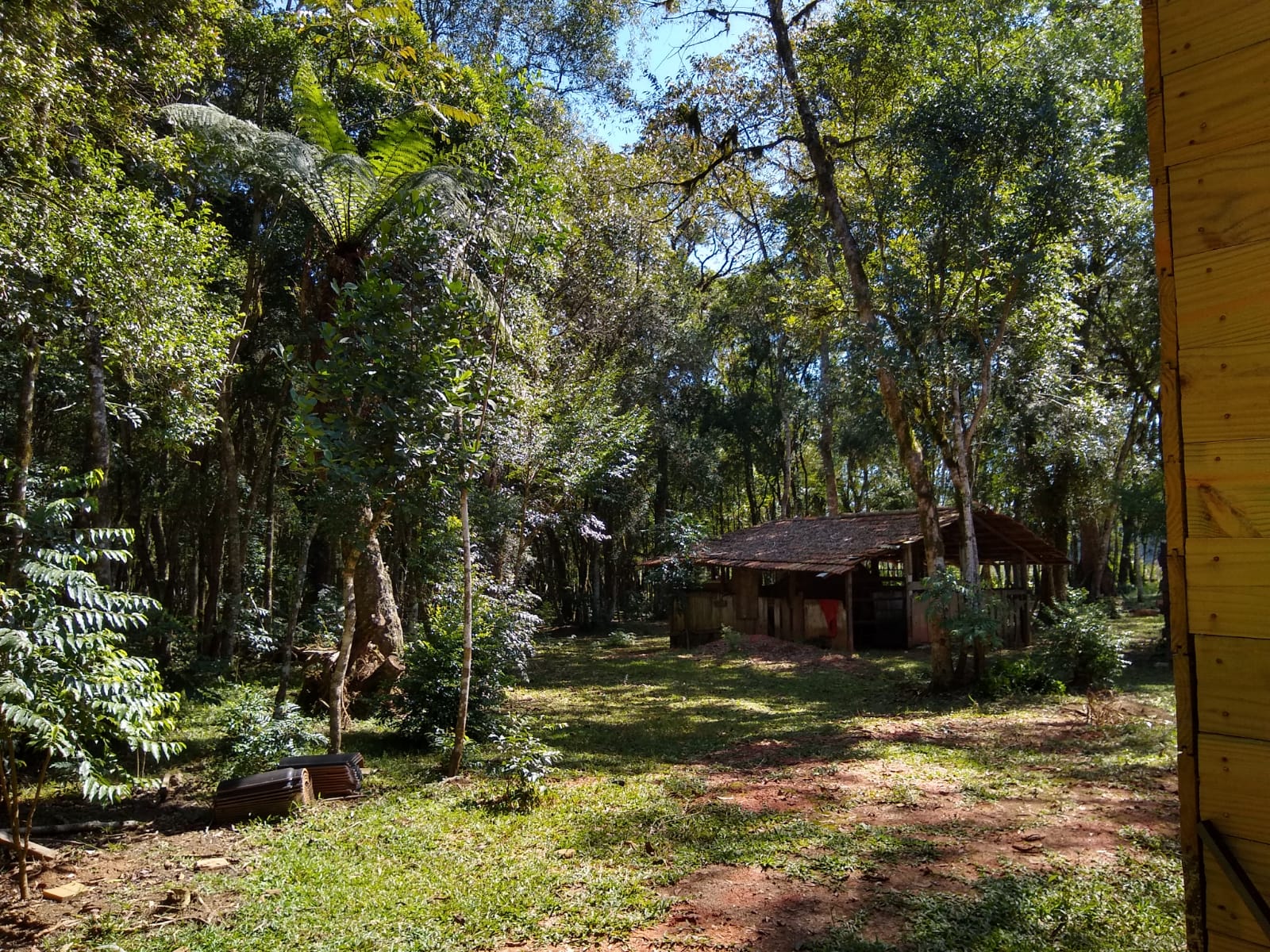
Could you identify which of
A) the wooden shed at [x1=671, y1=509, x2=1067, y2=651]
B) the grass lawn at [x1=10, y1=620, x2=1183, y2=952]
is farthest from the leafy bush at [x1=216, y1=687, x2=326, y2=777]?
the wooden shed at [x1=671, y1=509, x2=1067, y2=651]

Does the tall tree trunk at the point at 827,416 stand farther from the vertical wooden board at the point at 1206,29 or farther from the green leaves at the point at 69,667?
the vertical wooden board at the point at 1206,29

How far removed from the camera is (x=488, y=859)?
553 centimetres

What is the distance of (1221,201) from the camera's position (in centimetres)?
191

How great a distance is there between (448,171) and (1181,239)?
8.35 m

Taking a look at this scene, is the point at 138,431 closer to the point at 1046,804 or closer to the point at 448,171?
the point at 448,171

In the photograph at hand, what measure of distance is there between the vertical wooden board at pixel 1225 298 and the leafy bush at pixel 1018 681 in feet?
36.0

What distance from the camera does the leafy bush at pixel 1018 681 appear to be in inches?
453

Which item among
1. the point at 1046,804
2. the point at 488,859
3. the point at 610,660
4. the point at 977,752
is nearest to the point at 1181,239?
the point at 488,859

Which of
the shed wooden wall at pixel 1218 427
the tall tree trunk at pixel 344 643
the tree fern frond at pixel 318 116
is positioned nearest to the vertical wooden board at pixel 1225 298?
the shed wooden wall at pixel 1218 427

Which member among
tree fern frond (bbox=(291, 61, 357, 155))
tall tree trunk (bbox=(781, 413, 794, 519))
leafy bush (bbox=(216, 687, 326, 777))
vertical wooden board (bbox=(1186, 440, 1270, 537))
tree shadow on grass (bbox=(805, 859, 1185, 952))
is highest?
tree fern frond (bbox=(291, 61, 357, 155))

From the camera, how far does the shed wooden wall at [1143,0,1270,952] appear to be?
1791mm

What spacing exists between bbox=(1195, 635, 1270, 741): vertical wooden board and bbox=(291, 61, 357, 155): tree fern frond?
10.6 meters

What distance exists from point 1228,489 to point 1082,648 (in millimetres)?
11136

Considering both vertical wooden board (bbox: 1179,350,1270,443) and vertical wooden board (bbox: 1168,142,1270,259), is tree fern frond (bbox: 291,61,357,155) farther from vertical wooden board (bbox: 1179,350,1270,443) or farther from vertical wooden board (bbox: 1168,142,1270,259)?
vertical wooden board (bbox: 1179,350,1270,443)
